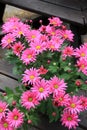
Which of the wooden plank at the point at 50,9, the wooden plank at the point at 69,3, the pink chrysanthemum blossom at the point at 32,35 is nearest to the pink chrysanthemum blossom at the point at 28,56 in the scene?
Result: the pink chrysanthemum blossom at the point at 32,35

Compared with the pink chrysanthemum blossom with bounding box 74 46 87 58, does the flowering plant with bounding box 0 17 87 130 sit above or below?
below

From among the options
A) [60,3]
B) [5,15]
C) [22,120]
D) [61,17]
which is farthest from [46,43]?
[5,15]

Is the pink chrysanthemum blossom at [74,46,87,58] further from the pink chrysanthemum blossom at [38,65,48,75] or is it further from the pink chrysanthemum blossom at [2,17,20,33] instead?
the pink chrysanthemum blossom at [2,17,20,33]

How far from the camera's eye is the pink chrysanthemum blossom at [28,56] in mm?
1862

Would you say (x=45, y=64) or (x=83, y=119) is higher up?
(x=45, y=64)

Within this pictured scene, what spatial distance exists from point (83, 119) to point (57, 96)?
0.38 metres

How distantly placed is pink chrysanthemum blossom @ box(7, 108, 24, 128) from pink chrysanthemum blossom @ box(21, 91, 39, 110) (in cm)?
6

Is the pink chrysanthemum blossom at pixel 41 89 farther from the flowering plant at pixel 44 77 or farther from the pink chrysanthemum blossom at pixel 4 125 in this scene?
the pink chrysanthemum blossom at pixel 4 125

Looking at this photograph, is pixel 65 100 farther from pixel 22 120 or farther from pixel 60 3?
pixel 60 3

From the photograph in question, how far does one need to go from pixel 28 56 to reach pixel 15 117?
13.2 inches

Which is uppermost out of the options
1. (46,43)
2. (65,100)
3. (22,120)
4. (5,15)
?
(46,43)

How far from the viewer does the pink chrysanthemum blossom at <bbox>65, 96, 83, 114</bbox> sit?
5.79 ft

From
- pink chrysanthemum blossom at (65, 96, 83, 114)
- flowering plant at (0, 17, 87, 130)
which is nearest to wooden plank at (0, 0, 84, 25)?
flowering plant at (0, 17, 87, 130)

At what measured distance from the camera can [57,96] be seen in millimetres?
1739
